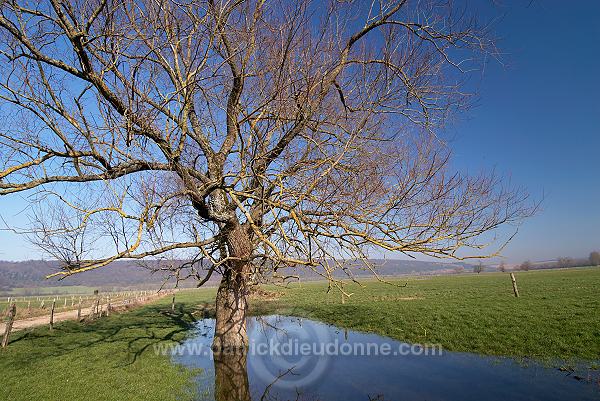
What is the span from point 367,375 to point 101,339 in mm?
11491

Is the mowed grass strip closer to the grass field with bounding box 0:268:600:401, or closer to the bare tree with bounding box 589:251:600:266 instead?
the grass field with bounding box 0:268:600:401

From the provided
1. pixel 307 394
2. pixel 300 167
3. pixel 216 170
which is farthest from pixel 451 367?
pixel 216 170

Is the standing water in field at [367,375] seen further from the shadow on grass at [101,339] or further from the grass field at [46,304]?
the grass field at [46,304]

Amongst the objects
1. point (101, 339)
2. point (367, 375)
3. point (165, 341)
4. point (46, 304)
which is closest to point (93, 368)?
point (165, 341)

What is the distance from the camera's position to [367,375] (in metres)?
8.87

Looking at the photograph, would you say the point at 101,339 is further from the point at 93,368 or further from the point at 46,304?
the point at 46,304

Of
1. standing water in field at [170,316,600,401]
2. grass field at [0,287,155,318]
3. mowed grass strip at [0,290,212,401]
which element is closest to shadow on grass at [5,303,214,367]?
mowed grass strip at [0,290,212,401]

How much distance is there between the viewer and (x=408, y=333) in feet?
43.4

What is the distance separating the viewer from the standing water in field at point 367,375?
723 cm

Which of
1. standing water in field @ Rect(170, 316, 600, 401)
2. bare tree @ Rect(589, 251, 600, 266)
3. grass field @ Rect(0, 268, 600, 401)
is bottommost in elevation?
standing water in field @ Rect(170, 316, 600, 401)

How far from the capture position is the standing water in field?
7227 mm

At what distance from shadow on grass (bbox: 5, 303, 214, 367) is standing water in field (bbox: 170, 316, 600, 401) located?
5.40 ft

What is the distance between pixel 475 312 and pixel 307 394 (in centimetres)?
1115

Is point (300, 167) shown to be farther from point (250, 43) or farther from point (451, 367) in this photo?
point (451, 367)
